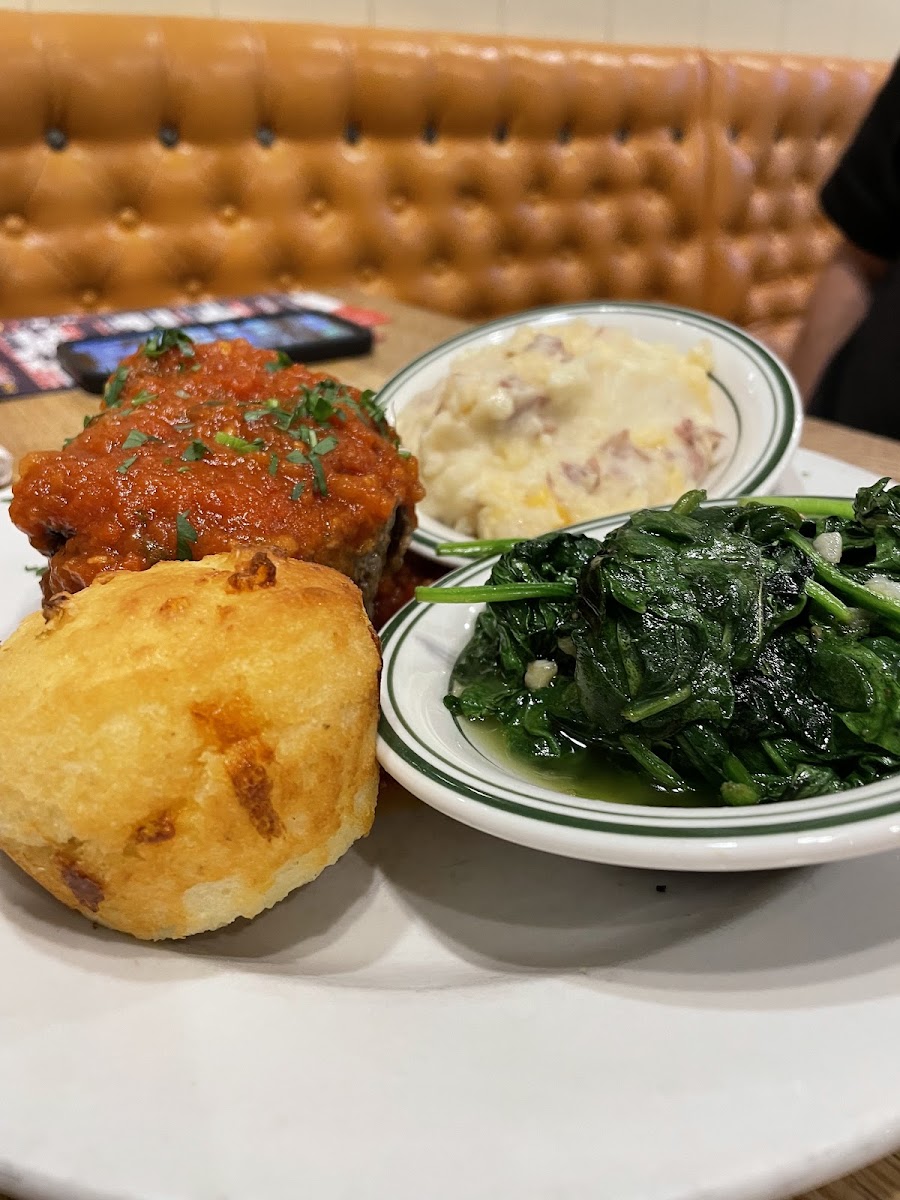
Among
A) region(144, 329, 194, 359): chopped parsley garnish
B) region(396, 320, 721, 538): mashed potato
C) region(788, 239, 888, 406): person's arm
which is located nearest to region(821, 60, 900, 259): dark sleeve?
region(788, 239, 888, 406): person's arm

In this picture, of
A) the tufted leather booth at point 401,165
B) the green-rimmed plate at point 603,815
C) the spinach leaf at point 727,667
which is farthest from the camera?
the tufted leather booth at point 401,165

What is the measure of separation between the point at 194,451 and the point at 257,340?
239 centimetres

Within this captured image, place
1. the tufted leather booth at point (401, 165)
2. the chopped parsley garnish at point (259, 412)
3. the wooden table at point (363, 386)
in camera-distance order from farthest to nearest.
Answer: the tufted leather booth at point (401, 165)
the wooden table at point (363, 386)
the chopped parsley garnish at point (259, 412)

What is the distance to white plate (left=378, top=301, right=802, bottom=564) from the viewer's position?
8.14 feet

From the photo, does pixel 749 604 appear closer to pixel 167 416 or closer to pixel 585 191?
pixel 167 416

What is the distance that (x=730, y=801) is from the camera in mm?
1396

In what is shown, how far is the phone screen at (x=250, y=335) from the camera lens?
382 cm

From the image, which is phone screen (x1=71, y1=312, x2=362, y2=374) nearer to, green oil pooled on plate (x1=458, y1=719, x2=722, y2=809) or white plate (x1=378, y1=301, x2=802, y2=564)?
white plate (x1=378, y1=301, x2=802, y2=564)

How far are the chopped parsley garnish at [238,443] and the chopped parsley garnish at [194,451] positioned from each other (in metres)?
0.04

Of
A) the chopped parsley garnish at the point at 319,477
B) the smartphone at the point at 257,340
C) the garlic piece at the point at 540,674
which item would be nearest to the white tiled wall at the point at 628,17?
the smartphone at the point at 257,340

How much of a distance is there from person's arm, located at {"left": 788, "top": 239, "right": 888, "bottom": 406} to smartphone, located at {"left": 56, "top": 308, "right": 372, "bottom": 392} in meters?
2.85

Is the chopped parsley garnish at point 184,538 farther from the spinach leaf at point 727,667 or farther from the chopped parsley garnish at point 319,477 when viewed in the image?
the spinach leaf at point 727,667

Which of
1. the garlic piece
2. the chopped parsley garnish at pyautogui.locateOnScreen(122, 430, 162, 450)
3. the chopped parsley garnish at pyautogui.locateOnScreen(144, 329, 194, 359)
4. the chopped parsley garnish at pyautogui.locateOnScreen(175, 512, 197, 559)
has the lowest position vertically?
the garlic piece

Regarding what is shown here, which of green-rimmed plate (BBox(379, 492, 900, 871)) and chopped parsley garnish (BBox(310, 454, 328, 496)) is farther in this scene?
chopped parsley garnish (BBox(310, 454, 328, 496))
